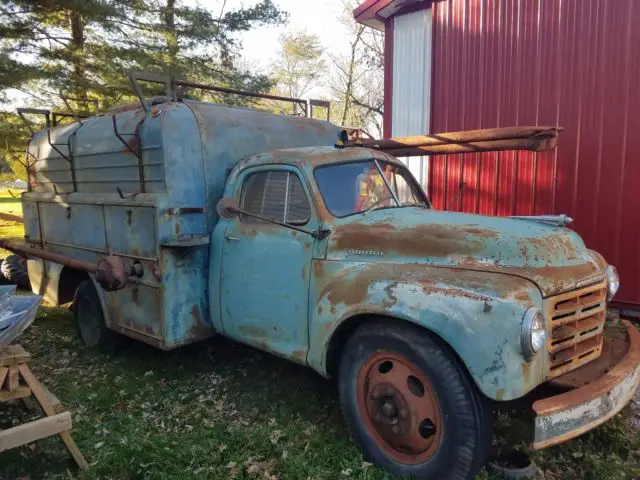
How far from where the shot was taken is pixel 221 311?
4277 millimetres

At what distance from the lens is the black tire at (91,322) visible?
535 cm

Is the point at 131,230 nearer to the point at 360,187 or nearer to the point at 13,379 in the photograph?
the point at 13,379

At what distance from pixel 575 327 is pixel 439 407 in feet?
3.09

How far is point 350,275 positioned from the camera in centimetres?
333

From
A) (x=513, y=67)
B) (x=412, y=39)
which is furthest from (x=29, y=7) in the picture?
(x=513, y=67)

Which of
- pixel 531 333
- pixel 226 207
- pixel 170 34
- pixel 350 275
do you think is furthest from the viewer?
pixel 170 34

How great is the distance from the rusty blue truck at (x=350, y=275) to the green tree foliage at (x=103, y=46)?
6.15 meters

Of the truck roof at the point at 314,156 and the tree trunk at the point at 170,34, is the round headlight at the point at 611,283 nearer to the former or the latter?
the truck roof at the point at 314,156

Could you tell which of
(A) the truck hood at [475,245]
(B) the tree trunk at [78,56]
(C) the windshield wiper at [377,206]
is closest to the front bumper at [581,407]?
(A) the truck hood at [475,245]

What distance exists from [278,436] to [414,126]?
6.03 m

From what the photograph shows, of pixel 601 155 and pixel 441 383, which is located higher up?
pixel 601 155

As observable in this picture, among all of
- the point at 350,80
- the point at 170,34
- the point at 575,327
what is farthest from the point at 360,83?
the point at 575,327

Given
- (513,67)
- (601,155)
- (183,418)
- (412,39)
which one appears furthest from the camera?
(412,39)

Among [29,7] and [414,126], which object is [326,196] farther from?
[29,7]
